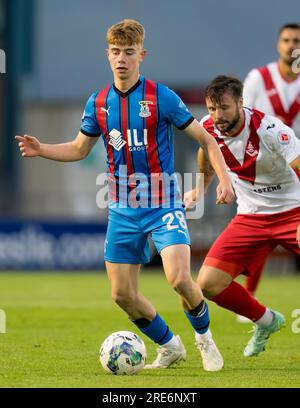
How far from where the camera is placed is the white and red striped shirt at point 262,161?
27.7ft

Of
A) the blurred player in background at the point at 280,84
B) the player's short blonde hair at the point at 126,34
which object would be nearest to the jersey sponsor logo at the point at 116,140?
the player's short blonde hair at the point at 126,34

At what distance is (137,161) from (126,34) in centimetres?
88

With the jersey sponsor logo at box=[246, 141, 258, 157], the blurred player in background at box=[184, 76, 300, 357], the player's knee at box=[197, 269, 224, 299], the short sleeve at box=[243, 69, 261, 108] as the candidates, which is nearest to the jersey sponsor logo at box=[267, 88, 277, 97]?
the short sleeve at box=[243, 69, 261, 108]

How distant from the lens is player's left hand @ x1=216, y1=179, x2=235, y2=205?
7.45 m

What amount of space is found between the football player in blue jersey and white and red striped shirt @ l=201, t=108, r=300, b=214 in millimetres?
678

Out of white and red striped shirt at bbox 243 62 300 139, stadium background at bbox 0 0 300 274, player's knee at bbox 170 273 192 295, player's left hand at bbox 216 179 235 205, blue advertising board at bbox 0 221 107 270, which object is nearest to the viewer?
player's left hand at bbox 216 179 235 205

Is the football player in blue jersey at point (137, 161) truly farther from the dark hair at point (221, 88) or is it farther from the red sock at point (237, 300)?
the red sock at point (237, 300)

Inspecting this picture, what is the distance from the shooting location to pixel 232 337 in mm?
10234

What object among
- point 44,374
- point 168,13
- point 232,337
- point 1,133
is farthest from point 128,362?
point 168,13

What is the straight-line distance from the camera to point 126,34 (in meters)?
7.78

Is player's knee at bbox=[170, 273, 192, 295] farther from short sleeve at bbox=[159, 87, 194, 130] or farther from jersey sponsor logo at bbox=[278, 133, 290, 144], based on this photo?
jersey sponsor logo at bbox=[278, 133, 290, 144]

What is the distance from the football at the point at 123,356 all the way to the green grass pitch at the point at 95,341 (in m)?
0.07

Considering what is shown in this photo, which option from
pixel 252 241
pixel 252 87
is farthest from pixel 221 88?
pixel 252 87
